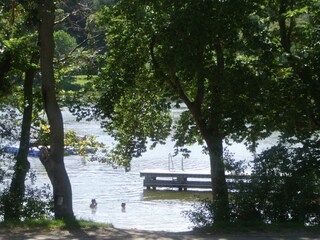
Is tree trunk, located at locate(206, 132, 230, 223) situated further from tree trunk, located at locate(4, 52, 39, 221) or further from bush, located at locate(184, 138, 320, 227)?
tree trunk, located at locate(4, 52, 39, 221)

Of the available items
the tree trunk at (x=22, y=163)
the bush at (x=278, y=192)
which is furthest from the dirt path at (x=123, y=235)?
the tree trunk at (x=22, y=163)

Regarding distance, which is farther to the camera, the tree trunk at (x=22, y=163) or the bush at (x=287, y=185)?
the tree trunk at (x=22, y=163)

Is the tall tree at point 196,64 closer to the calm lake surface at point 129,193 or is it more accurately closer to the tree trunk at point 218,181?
the tree trunk at point 218,181

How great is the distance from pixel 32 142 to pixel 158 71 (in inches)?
216

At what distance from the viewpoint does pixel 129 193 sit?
37719mm

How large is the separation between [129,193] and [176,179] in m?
3.83

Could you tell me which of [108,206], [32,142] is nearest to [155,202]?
[108,206]

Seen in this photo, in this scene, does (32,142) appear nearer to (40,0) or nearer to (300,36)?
(40,0)

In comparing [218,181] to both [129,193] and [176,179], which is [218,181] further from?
[176,179]

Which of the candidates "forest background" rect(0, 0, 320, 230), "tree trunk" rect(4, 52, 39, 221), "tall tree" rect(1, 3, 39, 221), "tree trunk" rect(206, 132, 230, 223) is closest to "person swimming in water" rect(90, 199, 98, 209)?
"forest background" rect(0, 0, 320, 230)

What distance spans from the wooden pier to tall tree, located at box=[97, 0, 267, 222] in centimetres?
2088

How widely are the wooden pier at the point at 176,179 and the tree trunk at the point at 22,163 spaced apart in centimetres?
2075

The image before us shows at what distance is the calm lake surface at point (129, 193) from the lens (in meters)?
30.7

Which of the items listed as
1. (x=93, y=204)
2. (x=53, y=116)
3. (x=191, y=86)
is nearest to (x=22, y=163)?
(x=53, y=116)
